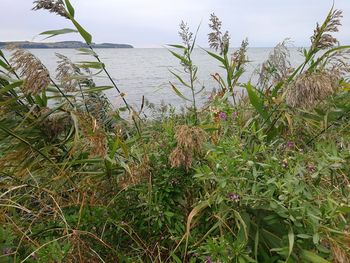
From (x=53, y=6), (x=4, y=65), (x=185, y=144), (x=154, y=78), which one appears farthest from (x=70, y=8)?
(x=154, y=78)

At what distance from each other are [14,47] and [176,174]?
1105 mm

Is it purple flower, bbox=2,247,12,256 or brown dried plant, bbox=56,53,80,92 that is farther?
brown dried plant, bbox=56,53,80,92

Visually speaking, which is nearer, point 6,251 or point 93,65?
point 6,251

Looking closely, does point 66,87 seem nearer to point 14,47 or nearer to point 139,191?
point 14,47

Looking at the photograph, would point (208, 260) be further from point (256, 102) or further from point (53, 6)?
point (53, 6)

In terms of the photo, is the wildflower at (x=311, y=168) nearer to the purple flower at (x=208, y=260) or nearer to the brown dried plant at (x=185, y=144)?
the brown dried plant at (x=185, y=144)

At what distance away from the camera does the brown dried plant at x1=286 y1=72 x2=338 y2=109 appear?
1.83 metres

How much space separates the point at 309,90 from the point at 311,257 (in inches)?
29.3

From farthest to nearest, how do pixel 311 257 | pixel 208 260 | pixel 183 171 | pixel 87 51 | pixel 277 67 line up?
pixel 277 67
pixel 87 51
pixel 183 171
pixel 208 260
pixel 311 257

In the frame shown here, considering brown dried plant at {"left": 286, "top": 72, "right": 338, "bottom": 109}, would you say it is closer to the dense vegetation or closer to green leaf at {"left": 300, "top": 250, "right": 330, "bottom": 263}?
the dense vegetation

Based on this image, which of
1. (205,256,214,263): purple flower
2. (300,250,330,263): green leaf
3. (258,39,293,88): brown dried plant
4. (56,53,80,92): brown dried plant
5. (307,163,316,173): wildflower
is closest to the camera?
(300,250,330,263): green leaf

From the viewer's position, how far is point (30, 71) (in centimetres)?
204

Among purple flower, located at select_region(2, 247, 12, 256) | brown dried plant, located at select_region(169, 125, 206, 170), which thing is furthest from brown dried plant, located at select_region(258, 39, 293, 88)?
purple flower, located at select_region(2, 247, 12, 256)

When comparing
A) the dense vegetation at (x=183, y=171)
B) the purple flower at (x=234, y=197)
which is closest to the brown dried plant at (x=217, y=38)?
the dense vegetation at (x=183, y=171)
